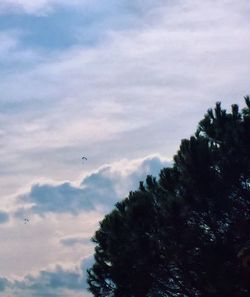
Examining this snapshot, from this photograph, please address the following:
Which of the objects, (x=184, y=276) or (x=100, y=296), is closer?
(x=184, y=276)

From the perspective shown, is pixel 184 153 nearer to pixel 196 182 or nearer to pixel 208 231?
pixel 196 182

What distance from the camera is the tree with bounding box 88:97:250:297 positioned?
3519cm

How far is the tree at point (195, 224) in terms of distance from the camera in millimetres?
35188

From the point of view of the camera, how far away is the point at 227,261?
34750 mm

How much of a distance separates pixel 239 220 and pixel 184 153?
168 inches

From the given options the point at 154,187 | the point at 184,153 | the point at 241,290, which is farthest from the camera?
the point at 154,187

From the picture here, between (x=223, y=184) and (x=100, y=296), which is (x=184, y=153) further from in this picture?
(x=100, y=296)

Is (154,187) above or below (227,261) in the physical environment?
above

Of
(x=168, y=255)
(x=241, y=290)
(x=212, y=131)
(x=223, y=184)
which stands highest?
(x=212, y=131)

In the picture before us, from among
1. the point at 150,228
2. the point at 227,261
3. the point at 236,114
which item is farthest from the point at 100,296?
the point at 236,114

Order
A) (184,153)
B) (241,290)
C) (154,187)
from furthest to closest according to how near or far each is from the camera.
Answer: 1. (154,187)
2. (184,153)
3. (241,290)

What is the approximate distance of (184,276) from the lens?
36656 mm

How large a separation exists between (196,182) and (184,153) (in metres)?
1.65

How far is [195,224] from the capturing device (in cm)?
3631
